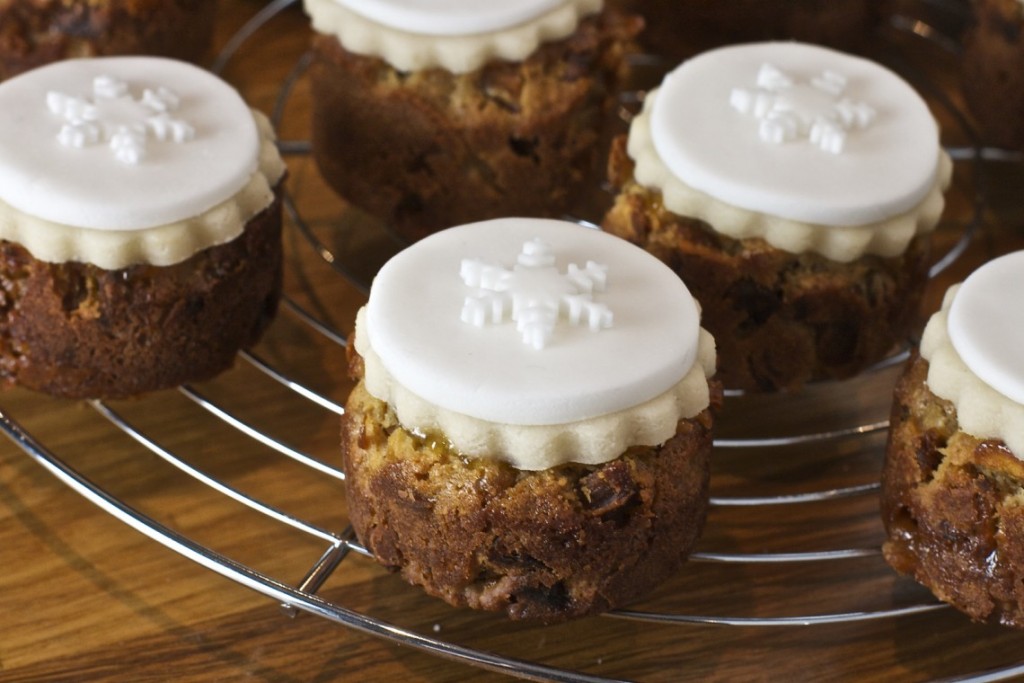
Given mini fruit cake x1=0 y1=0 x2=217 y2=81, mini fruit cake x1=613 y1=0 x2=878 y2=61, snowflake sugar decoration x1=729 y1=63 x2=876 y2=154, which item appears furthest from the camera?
mini fruit cake x1=613 y1=0 x2=878 y2=61

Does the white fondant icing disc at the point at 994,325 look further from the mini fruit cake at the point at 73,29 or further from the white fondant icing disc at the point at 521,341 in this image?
the mini fruit cake at the point at 73,29

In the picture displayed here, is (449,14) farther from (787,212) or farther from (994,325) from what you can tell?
(994,325)

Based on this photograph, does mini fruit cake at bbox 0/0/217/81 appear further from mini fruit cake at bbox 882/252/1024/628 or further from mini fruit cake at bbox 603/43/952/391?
mini fruit cake at bbox 882/252/1024/628

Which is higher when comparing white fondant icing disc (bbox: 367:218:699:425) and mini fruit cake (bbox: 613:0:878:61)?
white fondant icing disc (bbox: 367:218:699:425)

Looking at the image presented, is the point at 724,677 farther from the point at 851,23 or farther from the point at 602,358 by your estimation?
the point at 851,23

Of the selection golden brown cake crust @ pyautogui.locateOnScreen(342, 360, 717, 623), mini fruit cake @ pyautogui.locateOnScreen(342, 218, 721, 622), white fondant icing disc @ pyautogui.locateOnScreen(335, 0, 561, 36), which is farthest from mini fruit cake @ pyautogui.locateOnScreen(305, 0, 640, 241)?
golden brown cake crust @ pyautogui.locateOnScreen(342, 360, 717, 623)

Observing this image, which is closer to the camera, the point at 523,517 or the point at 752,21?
the point at 523,517

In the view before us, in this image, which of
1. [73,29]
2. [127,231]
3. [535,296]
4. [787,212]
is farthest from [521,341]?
[73,29]
